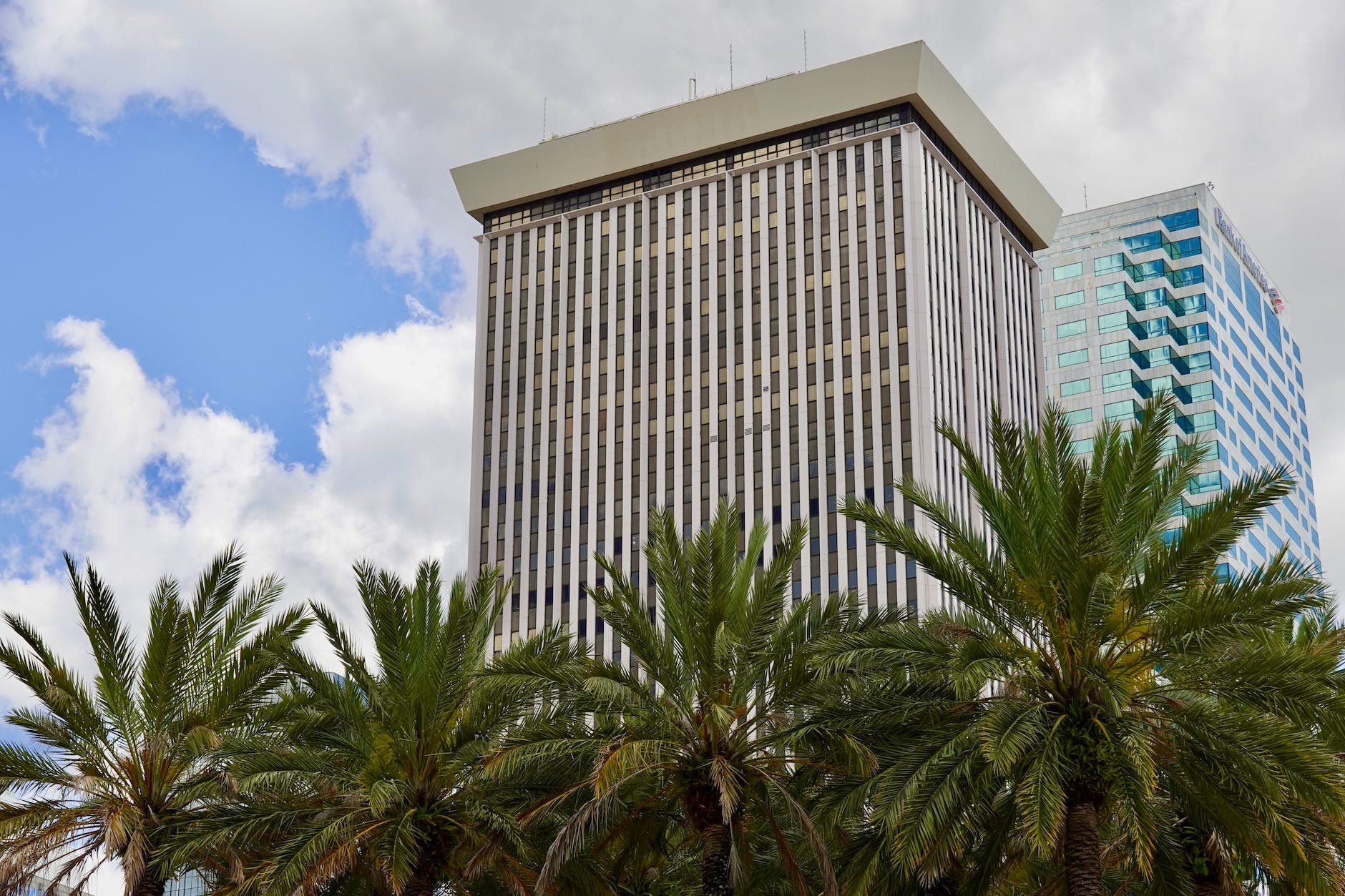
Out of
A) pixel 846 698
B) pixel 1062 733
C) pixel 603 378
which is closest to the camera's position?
pixel 1062 733

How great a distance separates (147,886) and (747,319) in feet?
226

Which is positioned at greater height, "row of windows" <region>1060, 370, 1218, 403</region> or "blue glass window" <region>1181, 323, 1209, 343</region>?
"blue glass window" <region>1181, 323, 1209, 343</region>

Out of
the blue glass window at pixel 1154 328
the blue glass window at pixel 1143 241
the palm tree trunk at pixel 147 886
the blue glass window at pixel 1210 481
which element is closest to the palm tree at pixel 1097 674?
the palm tree trunk at pixel 147 886

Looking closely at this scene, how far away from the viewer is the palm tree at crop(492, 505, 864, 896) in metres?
30.5

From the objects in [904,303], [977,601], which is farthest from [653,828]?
[904,303]

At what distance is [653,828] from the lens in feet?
110

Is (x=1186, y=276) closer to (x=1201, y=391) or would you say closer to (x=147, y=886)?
(x=1201, y=391)

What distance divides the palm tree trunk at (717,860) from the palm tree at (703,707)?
2cm

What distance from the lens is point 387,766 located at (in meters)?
32.4

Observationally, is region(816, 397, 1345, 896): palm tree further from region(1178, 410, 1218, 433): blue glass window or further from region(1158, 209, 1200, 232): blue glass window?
region(1158, 209, 1200, 232): blue glass window

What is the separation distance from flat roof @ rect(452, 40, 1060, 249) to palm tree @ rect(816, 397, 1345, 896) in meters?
70.7

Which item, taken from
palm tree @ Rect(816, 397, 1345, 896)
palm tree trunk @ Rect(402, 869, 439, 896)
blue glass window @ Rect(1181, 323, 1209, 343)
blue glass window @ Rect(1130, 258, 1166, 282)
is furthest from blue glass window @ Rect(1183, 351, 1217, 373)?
palm tree trunk @ Rect(402, 869, 439, 896)

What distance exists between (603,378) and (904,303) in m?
17.8

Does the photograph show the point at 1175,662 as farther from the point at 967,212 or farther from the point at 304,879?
the point at 967,212
